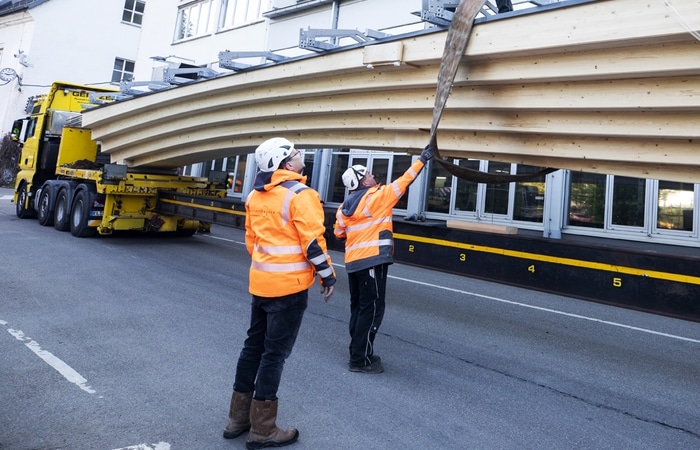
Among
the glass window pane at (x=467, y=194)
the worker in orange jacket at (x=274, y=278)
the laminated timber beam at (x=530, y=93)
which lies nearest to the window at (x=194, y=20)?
the glass window pane at (x=467, y=194)

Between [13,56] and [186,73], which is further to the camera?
[13,56]

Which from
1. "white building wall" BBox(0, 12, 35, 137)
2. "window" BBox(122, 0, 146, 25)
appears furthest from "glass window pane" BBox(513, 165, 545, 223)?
"window" BBox(122, 0, 146, 25)

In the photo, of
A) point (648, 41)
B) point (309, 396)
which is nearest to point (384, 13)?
point (648, 41)

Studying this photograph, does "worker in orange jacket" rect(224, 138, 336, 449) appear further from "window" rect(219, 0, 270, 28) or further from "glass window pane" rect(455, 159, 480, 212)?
"window" rect(219, 0, 270, 28)

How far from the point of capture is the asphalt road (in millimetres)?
3508

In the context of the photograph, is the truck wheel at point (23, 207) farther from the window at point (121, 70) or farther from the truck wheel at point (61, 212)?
the window at point (121, 70)

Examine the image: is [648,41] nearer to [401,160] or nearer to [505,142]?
[505,142]

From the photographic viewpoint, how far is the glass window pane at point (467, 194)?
15180 mm

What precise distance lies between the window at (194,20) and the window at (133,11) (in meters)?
8.94

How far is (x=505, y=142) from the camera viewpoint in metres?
5.70

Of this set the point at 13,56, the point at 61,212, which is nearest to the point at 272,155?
the point at 61,212

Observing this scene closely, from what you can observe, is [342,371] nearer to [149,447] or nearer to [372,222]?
[372,222]

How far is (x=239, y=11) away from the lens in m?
22.7

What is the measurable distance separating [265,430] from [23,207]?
46.7 feet
